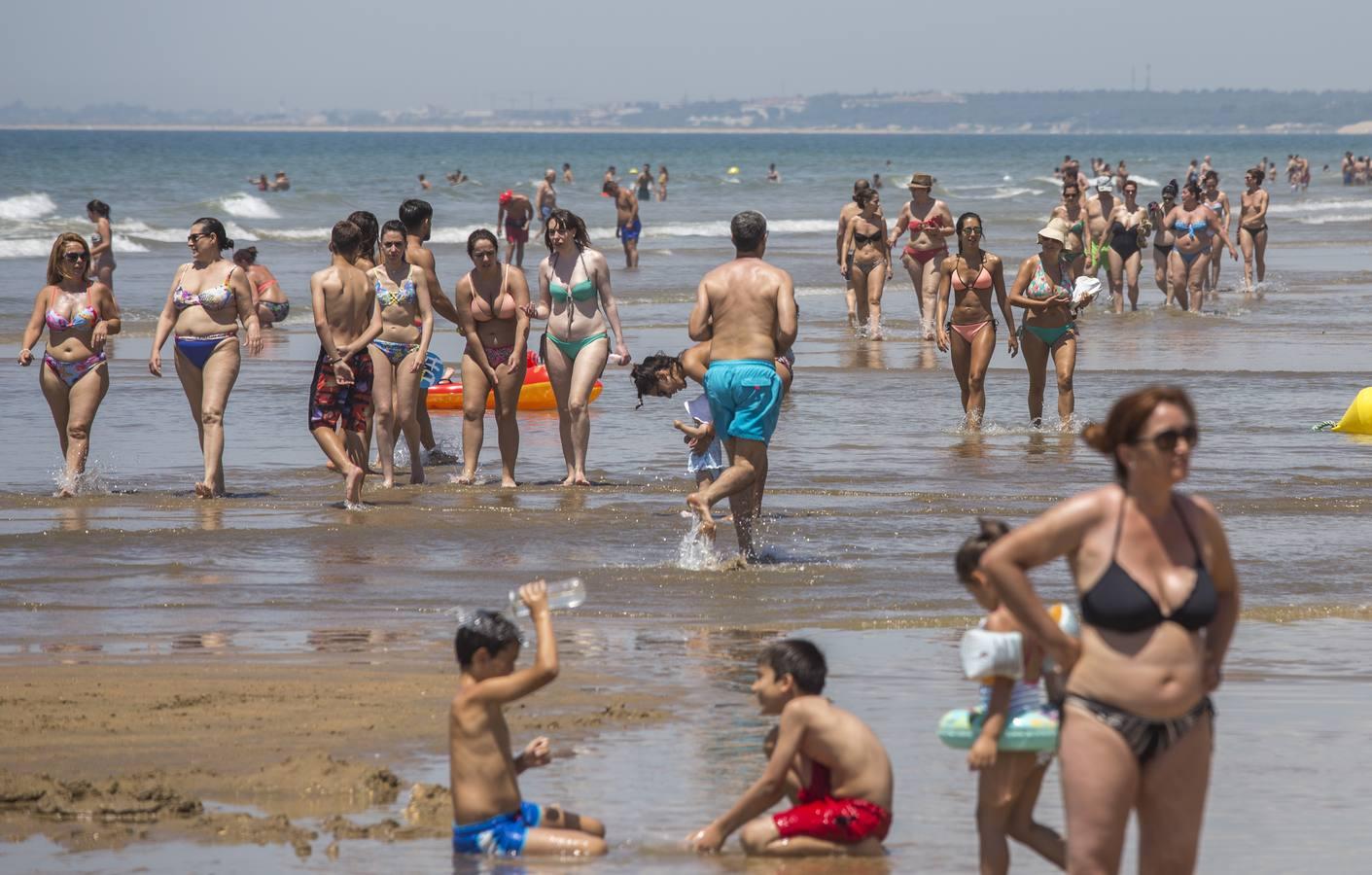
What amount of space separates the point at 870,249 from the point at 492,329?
914 cm

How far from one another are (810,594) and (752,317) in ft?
4.30

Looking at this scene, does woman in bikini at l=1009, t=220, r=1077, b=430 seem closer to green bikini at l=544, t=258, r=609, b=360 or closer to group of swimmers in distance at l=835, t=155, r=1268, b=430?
group of swimmers in distance at l=835, t=155, r=1268, b=430

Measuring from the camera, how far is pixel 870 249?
1984 centimetres

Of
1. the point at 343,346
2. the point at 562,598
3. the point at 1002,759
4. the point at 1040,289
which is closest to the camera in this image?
the point at 1002,759

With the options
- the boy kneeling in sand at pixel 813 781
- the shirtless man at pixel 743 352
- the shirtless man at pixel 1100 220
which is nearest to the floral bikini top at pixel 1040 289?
the shirtless man at pixel 743 352

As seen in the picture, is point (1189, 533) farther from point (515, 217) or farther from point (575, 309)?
point (515, 217)

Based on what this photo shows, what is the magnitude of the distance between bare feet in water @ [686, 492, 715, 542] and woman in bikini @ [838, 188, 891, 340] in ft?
33.9

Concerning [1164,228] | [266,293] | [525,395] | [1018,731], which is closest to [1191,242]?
[1164,228]

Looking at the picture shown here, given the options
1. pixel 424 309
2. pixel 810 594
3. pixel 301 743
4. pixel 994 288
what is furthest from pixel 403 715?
pixel 994 288

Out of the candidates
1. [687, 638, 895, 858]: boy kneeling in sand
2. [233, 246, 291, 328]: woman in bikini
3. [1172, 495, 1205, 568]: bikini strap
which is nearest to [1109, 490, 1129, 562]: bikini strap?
[1172, 495, 1205, 568]: bikini strap

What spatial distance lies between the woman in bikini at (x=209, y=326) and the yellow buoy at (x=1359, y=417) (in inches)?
300

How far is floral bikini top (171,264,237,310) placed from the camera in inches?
429

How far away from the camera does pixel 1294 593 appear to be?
28.3 feet

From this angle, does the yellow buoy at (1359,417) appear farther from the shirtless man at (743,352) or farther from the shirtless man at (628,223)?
the shirtless man at (628,223)
